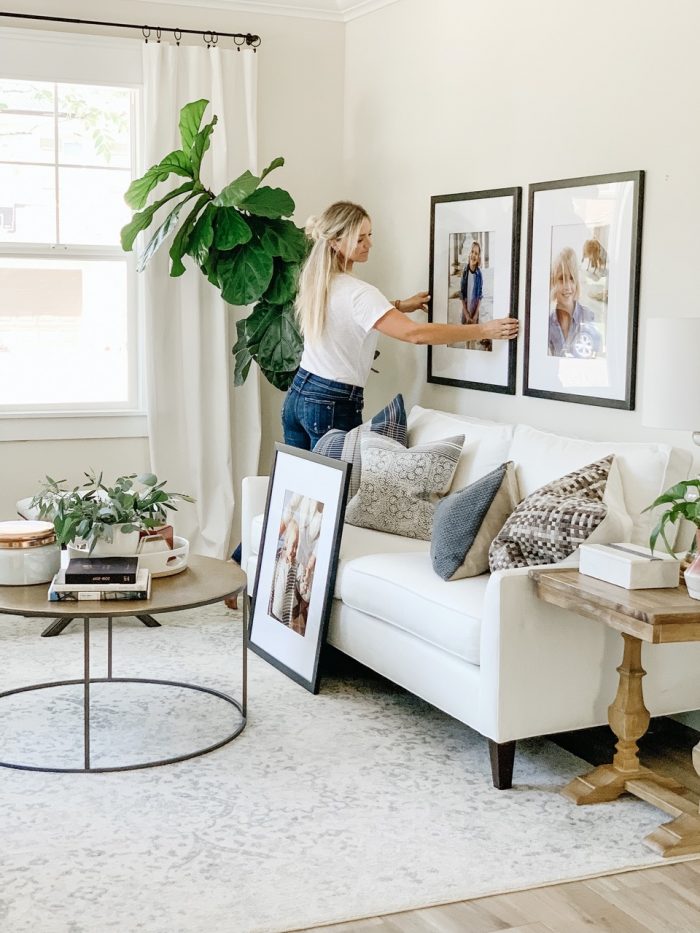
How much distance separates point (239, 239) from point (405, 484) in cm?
148

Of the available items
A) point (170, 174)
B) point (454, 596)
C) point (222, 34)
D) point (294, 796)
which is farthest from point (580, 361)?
point (222, 34)

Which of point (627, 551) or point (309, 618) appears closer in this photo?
point (627, 551)

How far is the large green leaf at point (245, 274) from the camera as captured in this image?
197 inches

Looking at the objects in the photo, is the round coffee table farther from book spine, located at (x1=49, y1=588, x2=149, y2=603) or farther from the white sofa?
the white sofa

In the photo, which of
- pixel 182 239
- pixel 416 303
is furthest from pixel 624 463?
pixel 182 239

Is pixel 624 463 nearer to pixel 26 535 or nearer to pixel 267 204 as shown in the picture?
pixel 26 535

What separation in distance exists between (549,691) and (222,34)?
368 cm

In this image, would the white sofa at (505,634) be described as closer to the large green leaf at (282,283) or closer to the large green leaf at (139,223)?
the large green leaf at (282,283)

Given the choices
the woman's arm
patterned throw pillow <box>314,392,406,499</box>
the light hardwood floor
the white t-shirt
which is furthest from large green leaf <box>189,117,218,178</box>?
the light hardwood floor

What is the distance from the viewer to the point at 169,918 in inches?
94.8

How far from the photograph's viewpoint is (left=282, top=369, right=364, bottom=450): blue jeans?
185 inches

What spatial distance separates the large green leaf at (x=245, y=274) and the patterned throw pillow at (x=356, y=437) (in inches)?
33.2

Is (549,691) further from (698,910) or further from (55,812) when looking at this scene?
(55,812)

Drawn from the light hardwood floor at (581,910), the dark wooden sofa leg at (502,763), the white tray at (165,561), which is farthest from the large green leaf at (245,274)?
the light hardwood floor at (581,910)
